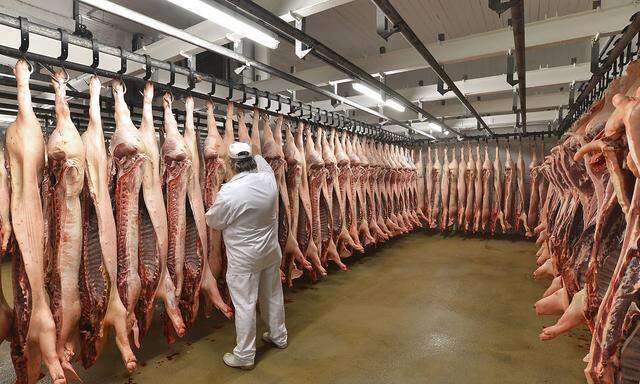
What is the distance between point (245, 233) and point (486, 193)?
20.5ft

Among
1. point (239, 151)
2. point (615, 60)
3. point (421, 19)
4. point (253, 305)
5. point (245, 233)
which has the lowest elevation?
point (253, 305)

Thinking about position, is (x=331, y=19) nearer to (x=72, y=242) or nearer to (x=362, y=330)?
(x=362, y=330)

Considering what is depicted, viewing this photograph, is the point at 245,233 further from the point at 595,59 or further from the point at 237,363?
the point at 595,59

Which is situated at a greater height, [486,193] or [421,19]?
[421,19]

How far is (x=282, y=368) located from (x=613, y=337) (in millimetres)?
2356

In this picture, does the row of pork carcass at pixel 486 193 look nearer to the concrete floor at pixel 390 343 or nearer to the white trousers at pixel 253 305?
the concrete floor at pixel 390 343

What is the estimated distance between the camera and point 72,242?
7.39ft

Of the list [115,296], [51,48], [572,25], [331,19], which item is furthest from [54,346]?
[331,19]

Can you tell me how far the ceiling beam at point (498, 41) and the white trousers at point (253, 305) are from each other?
297 centimetres

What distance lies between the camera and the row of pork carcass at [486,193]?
24.7 ft

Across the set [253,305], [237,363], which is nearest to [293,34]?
[253,305]

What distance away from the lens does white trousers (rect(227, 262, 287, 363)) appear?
120 inches

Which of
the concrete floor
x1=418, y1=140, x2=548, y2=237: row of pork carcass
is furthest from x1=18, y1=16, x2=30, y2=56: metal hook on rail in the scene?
x1=418, y1=140, x2=548, y2=237: row of pork carcass

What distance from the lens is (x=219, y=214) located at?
296 cm
